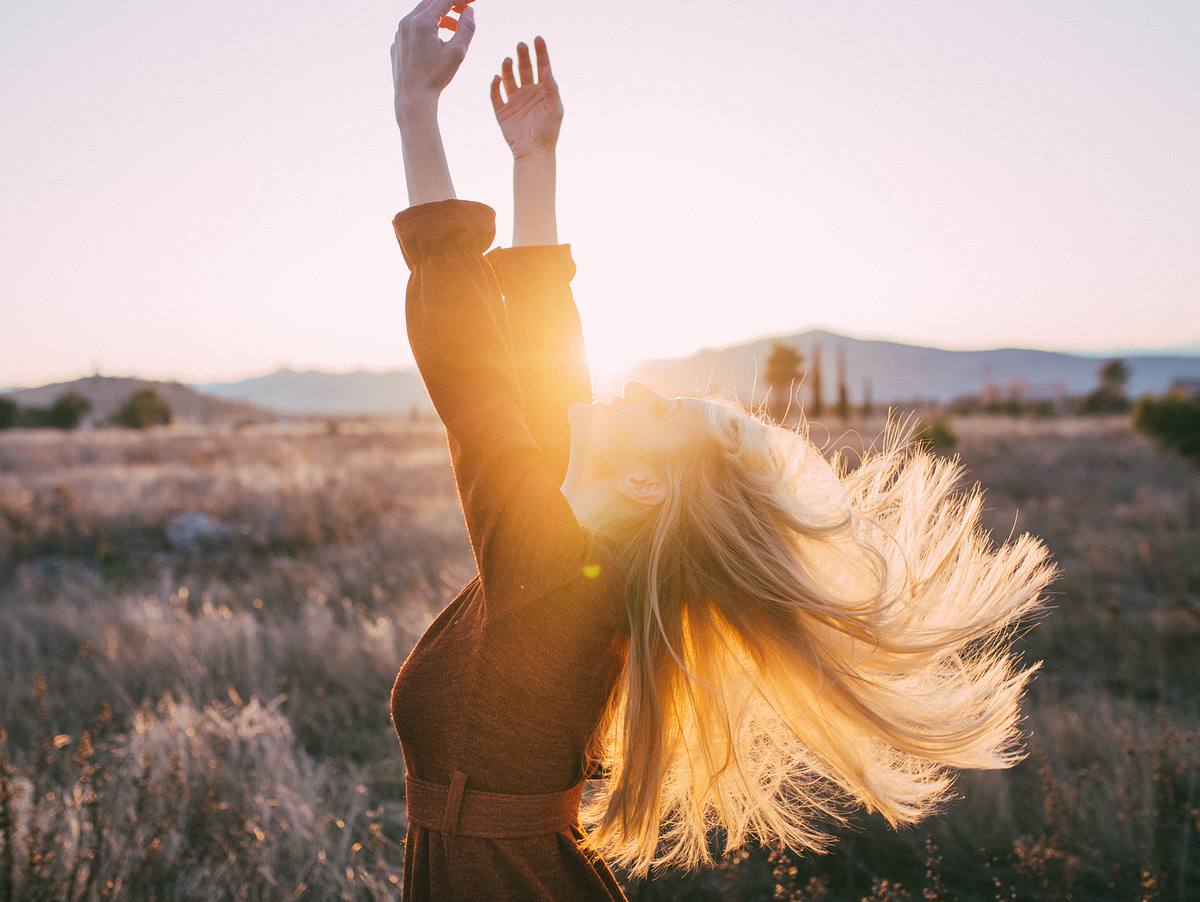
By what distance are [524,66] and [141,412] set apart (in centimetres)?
4498

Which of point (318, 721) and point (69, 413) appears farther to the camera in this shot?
point (69, 413)

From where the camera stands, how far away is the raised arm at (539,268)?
1.92 metres

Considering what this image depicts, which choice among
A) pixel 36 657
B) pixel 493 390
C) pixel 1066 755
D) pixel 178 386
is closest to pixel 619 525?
pixel 493 390

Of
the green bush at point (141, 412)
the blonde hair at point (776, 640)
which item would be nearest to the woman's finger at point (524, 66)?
the blonde hair at point (776, 640)

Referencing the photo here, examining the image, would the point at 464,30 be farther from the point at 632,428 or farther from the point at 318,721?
the point at 318,721

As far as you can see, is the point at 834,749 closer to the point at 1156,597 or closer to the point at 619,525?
the point at 619,525

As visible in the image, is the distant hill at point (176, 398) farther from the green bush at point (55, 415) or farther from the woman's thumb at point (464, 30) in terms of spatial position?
the woman's thumb at point (464, 30)

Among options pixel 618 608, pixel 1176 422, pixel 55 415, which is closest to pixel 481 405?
pixel 618 608

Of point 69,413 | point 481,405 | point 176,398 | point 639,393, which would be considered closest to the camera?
point 481,405

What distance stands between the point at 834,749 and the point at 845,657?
0.72 ft

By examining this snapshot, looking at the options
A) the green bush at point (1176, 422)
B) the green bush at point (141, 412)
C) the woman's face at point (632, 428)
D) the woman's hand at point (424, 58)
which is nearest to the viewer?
the woman's hand at point (424, 58)

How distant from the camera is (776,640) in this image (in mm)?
1496

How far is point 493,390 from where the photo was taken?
128cm

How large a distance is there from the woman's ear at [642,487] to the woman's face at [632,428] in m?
0.03
